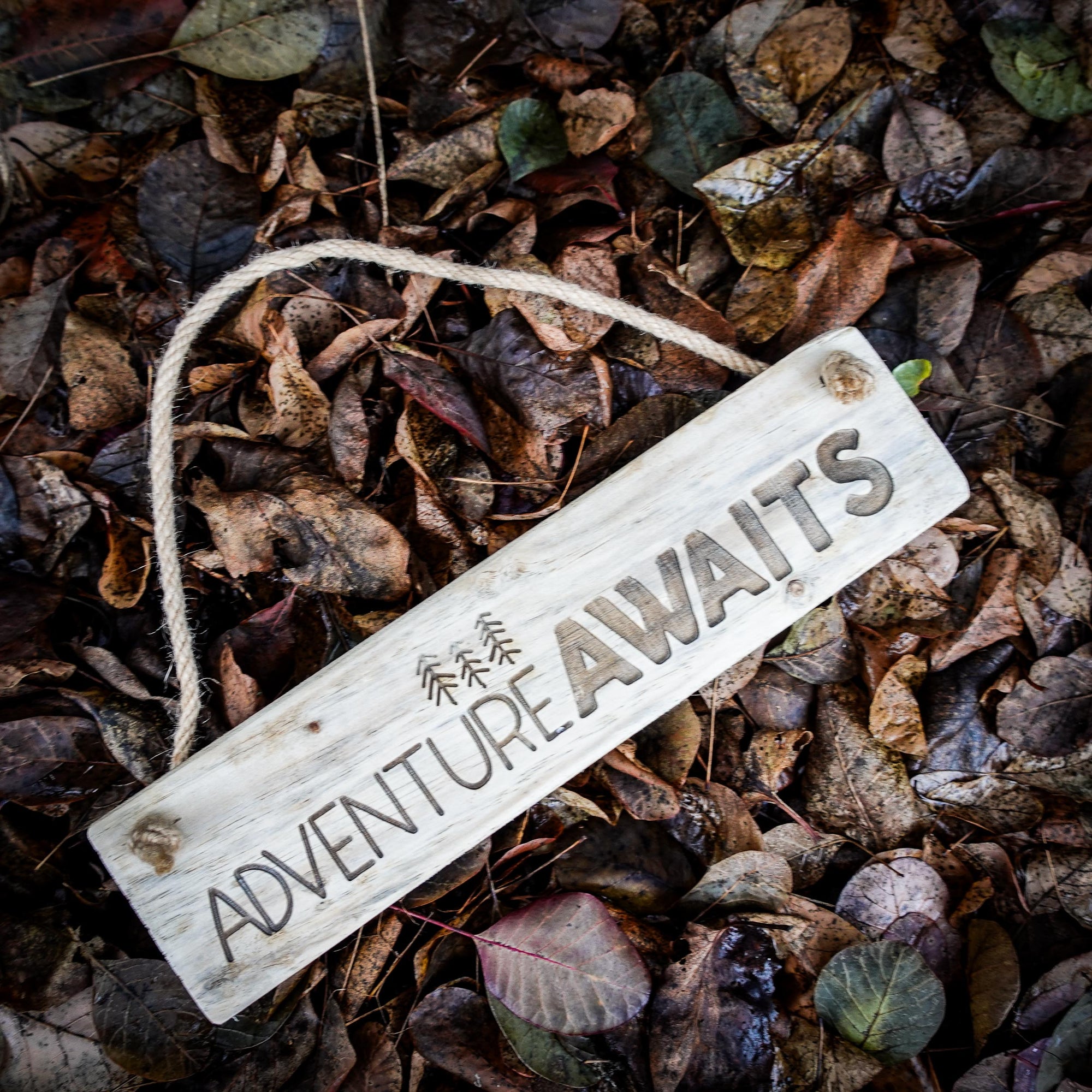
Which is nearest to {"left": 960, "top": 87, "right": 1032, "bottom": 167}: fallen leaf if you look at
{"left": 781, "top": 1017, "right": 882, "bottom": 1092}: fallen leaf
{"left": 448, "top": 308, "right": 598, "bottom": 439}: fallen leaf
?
{"left": 448, "top": 308, "right": 598, "bottom": 439}: fallen leaf

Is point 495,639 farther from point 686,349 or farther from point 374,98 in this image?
point 374,98

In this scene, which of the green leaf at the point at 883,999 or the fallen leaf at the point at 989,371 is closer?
the green leaf at the point at 883,999

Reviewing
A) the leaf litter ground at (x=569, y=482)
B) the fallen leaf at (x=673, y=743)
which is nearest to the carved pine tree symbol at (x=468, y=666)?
the leaf litter ground at (x=569, y=482)

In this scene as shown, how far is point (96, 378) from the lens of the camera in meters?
1.14

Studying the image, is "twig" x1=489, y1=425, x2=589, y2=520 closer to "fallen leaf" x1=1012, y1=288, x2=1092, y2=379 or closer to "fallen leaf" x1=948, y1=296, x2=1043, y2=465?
"fallen leaf" x1=948, y1=296, x2=1043, y2=465

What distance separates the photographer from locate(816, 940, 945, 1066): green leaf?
1054 millimetres

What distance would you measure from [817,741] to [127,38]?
5.03 feet

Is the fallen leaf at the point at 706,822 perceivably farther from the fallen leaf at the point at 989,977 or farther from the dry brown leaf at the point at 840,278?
the dry brown leaf at the point at 840,278

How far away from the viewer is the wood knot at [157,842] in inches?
36.8

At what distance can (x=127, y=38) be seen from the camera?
3.83 feet

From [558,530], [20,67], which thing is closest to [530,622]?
[558,530]

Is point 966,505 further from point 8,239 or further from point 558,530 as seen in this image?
point 8,239

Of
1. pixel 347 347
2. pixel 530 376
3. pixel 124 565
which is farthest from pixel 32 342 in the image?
pixel 530 376

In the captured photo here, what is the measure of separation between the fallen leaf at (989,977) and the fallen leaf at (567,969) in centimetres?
49
